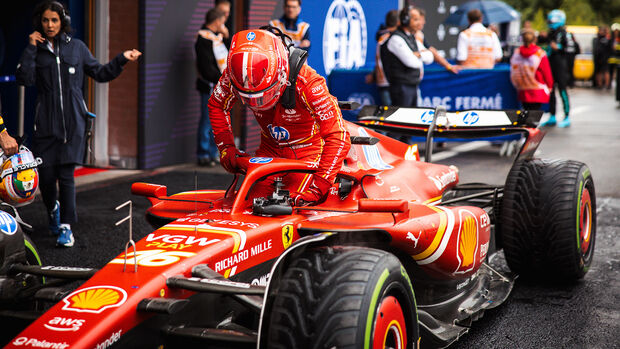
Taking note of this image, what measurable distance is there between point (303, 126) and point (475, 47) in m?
10.0

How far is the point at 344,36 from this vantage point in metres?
16.5

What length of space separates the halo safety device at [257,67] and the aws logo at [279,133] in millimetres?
413

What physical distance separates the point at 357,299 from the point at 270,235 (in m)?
0.86

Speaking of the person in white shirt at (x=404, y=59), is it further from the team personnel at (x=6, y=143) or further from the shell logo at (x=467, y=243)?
the team personnel at (x=6, y=143)

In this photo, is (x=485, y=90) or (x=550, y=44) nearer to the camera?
(x=485, y=90)

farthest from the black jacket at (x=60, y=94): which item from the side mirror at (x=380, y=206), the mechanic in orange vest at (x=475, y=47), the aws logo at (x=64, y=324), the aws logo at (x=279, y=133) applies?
the mechanic in orange vest at (x=475, y=47)

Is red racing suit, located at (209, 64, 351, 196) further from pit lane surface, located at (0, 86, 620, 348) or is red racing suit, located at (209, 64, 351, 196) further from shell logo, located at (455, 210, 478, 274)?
pit lane surface, located at (0, 86, 620, 348)

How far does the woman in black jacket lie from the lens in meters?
6.93

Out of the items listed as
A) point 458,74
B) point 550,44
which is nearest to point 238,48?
point 458,74

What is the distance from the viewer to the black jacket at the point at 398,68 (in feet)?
38.3

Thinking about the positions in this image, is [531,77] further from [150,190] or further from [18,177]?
[150,190]

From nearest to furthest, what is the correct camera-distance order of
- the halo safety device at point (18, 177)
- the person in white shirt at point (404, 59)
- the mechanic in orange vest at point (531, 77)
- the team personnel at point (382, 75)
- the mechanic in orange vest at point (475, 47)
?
the halo safety device at point (18, 177), the person in white shirt at point (404, 59), the team personnel at point (382, 75), the mechanic in orange vest at point (531, 77), the mechanic in orange vest at point (475, 47)

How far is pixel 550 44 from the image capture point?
18.3 m

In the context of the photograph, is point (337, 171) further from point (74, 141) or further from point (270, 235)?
point (74, 141)
